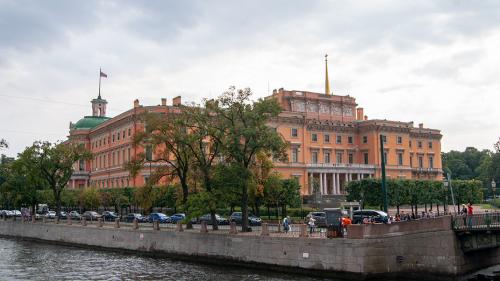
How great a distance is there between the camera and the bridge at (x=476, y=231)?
105 feet

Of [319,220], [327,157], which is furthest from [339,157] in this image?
[319,220]

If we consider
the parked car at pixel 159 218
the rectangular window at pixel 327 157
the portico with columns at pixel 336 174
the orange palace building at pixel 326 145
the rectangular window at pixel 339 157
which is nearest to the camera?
the parked car at pixel 159 218

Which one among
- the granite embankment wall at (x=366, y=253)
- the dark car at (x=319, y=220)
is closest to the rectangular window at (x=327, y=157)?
the dark car at (x=319, y=220)

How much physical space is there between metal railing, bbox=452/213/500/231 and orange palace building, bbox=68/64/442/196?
6523 centimetres

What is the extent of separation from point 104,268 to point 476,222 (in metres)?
25.7

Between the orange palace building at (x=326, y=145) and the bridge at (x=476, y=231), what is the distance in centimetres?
6469

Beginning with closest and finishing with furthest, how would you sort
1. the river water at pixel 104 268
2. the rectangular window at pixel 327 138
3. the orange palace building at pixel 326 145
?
1. the river water at pixel 104 268
2. the orange palace building at pixel 326 145
3. the rectangular window at pixel 327 138

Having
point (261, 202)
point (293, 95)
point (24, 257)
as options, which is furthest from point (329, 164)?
point (24, 257)

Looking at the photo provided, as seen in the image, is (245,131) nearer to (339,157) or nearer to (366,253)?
(366,253)

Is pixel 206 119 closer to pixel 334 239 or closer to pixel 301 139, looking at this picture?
pixel 334 239

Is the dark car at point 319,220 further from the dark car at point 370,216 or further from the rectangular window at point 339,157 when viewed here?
the rectangular window at point 339,157

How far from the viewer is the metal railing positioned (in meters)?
31.8

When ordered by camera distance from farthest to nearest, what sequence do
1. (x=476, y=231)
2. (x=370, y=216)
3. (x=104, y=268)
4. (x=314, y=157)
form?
1. (x=314, y=157)
2. (x=370, y=216)
3. (x=104, y=268)
4. (x=476, y=231)

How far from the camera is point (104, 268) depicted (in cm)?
4106
